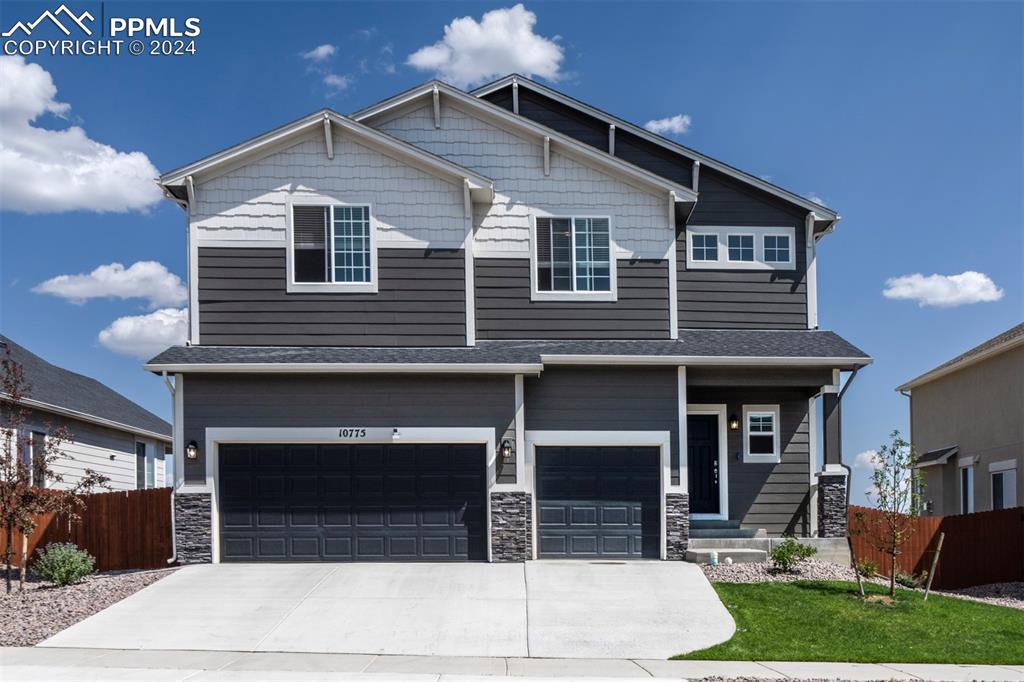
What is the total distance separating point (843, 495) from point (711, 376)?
3.27m

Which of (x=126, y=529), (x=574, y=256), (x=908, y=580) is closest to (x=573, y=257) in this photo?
(x=574, y=256)

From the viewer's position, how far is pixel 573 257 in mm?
17922

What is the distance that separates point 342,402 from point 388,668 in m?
6.36

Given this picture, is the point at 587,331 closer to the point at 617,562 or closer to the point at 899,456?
the point at 617,562

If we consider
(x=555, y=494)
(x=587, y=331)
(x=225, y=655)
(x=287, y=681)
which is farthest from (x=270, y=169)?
(x=287, y=681)

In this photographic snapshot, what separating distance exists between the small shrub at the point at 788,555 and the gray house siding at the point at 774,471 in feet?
8.83

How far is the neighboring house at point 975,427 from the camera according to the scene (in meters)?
22.3

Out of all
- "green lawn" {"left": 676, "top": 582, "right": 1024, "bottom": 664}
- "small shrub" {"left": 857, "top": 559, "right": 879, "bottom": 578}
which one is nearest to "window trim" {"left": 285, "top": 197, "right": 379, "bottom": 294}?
"green lawn" {"left": 676, "top": 582, "right": 1024, "bottom": 664}

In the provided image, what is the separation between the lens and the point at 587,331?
17.7m

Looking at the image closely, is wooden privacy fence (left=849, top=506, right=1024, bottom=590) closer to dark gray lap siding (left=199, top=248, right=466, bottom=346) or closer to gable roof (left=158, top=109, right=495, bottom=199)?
dark gray lap siding (left=199, top=248, right=466, bottom=346)

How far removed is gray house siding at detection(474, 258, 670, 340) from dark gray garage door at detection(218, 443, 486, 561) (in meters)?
2.41

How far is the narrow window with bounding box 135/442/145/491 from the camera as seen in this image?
29953 millimetres

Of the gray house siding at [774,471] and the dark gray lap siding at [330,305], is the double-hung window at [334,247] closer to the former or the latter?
the dark gray lap siding at [330,305]

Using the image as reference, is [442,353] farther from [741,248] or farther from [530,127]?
[741,248]
